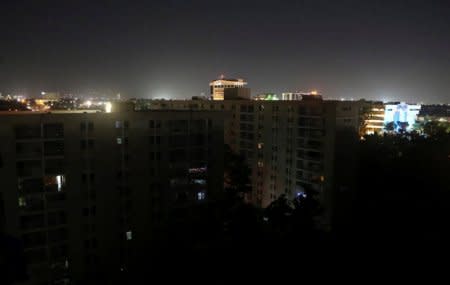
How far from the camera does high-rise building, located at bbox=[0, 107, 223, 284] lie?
2016cm

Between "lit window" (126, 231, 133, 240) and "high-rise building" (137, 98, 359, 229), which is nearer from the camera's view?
"lit window" (126, 231, 133, 240)

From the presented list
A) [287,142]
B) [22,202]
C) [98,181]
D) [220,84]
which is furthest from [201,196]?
[220,84]

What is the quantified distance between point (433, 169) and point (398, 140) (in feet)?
66.7

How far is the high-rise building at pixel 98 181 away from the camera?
20.2 meters

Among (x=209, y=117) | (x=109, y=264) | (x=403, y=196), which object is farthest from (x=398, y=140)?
(x=109, y=264)

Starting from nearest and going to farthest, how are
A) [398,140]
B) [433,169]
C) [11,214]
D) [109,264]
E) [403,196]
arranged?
[11,214]
[109,264]
[403,196]
[433,169]
[398,140]

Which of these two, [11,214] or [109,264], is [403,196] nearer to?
[109,264]

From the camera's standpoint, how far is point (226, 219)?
24.4 meters

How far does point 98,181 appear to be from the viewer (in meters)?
22.5

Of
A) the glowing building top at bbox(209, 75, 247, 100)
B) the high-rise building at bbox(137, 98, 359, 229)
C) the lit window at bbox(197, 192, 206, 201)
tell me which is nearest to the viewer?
the lit window at bbox(197, 192, 206, 201)

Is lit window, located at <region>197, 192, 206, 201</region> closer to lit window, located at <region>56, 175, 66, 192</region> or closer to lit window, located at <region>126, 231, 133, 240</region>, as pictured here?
lit window, located at <region>126, 231, 133, 240</region>

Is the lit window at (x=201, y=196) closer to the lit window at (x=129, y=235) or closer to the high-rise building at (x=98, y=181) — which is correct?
the high-rise building at (x=98, y=181)

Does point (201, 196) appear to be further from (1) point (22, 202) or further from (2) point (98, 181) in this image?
(1) point (22, 202)

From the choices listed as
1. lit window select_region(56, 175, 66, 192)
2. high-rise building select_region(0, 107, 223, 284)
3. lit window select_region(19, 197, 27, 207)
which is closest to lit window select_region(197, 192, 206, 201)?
high-rise building select_region(0, 107, 223, 284)
